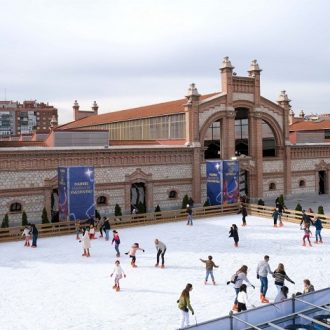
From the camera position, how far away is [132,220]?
96.0 feet

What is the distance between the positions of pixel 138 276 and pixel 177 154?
61.2 ft

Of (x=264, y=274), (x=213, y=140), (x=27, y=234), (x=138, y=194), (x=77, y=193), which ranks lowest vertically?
(x=264, y=274)

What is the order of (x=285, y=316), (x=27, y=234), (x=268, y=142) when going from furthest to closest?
(x=268, y=142), (x=27, y=234), (x=285, y=316)

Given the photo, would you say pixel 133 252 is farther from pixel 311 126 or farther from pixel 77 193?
pixel 311 126

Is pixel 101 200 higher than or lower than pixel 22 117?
lower

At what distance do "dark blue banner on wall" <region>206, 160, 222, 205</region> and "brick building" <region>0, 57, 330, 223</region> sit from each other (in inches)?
46.1

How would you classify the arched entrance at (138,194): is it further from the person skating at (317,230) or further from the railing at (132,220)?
the person skating at (317,230)

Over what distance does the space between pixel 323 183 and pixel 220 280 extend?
1214 inches

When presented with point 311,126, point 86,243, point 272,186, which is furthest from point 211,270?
point 311,126

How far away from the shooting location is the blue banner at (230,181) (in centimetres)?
3416

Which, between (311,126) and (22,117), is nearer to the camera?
(311,126)

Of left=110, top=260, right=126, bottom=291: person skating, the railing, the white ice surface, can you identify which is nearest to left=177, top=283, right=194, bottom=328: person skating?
the white ice surface

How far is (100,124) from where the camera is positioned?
50.1m

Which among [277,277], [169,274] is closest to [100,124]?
[169,274]
